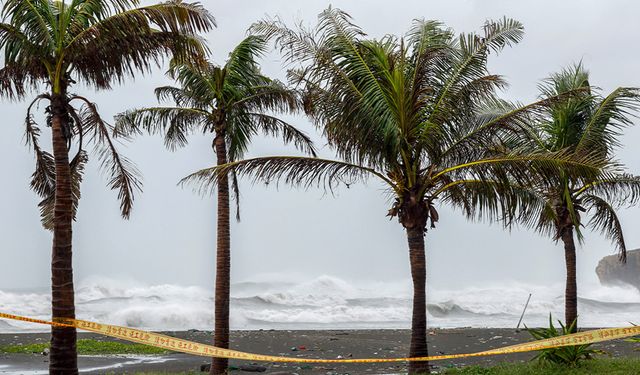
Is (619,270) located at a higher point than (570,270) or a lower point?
higher

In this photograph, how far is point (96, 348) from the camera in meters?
26.0

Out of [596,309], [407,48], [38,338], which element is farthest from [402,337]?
[596,309]

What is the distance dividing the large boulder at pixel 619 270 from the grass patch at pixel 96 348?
68.4 m

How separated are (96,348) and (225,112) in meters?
11.4

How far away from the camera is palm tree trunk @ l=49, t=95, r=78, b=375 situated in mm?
13883

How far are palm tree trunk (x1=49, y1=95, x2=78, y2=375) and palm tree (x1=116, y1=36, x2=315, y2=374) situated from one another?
15.2ft

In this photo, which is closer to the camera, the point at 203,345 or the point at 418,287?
the point at 203,345

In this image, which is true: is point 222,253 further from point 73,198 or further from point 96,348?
point 96,348

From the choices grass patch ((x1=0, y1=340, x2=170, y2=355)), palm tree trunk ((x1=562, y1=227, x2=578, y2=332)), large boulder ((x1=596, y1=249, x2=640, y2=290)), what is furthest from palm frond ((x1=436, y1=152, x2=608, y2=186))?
large boulder ((x1=596, y1=249, x2=640, y2=290))

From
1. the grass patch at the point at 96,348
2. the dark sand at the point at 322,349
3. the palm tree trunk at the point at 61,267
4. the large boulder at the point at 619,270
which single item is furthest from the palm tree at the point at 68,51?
the large boulder at the point at 619,270

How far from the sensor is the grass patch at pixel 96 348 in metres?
24.6

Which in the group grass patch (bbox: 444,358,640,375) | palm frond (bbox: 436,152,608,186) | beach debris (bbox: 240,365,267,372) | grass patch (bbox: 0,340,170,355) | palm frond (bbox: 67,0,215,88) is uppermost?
palm frond (bbox: 67,0,215,88)

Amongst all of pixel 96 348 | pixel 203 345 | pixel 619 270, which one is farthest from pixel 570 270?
pixel 619 270

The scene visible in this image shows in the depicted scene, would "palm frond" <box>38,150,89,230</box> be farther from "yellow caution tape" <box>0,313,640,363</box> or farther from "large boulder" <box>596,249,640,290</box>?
"large boulder" <box>596,249,640,290</box>
